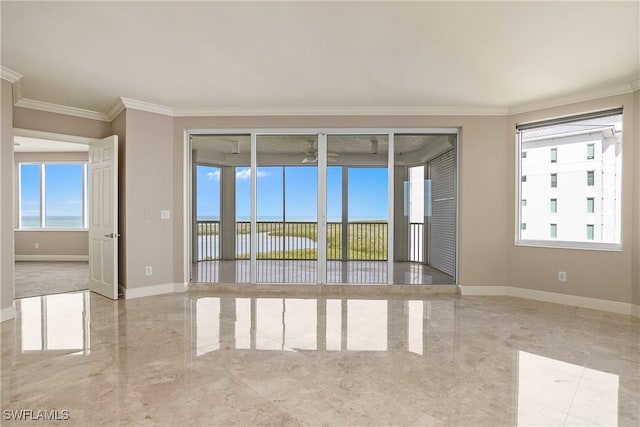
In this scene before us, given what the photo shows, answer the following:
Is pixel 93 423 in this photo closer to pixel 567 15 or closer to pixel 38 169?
pixel 567 15

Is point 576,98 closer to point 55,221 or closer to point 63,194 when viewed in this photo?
point 63,194

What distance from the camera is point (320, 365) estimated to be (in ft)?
8.32

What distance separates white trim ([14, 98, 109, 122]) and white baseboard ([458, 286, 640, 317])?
19.8 ft

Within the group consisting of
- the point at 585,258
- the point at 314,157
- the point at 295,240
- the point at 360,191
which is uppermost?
the point at 314,157

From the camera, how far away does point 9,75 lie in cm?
348

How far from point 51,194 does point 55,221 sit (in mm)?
692

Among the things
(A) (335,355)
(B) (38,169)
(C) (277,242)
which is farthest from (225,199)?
(B) (38,169)

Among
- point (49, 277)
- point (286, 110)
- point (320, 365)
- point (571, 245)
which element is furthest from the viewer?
point (49, 277)

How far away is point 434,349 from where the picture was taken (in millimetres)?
2842

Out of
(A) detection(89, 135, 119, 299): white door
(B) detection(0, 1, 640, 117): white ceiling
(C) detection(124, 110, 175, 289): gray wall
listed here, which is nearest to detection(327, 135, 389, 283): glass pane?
(B) detection(0, 1, 640, 117): white ceiling

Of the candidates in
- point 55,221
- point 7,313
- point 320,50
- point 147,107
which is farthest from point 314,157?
point 55,221

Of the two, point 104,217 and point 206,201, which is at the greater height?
point 206,201

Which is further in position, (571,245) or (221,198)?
(221,198)

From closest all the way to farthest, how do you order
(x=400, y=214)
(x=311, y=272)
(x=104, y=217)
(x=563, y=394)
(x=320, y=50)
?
(x=563, y=394) → (x=320, y=50) → (x=104, y=217) → (x=400, y=214) → (x=311, y=272)
